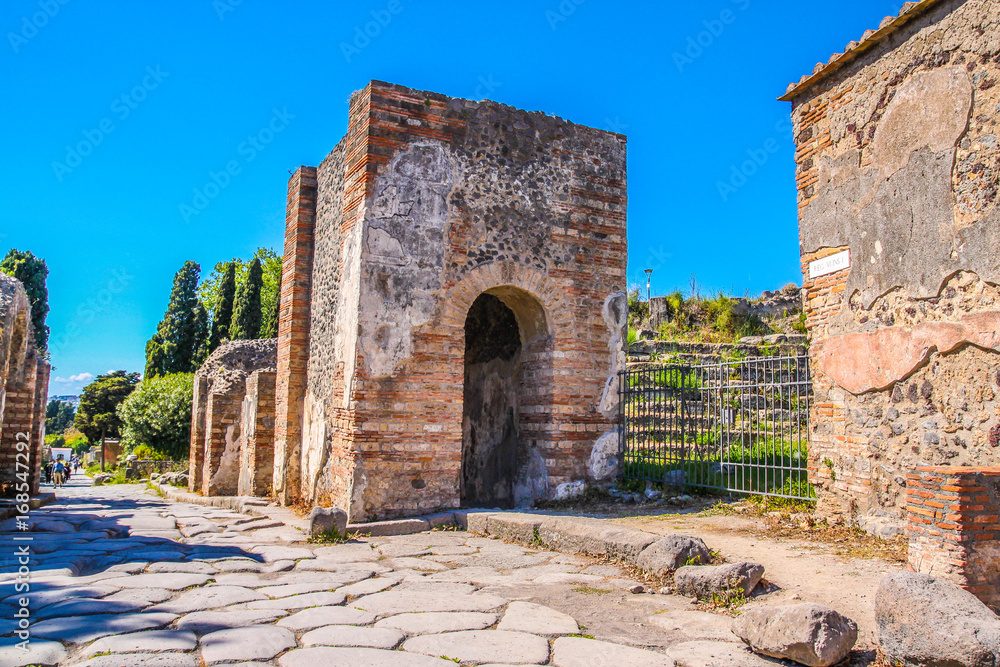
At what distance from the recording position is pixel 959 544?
3.78m

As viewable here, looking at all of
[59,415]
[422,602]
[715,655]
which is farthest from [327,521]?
[59,415]

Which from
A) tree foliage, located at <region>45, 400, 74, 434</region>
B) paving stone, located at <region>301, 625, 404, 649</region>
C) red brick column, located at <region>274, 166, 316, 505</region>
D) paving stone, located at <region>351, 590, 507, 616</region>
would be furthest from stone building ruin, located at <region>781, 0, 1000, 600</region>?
tree foliage, located at <region>45, 400, 74, 434</region>

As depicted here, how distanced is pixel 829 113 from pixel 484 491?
606cm

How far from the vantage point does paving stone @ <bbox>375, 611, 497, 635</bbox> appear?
11.6ft

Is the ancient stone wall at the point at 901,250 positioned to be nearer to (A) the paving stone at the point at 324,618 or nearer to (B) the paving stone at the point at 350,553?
(B) the paving stone at the point at 350,553

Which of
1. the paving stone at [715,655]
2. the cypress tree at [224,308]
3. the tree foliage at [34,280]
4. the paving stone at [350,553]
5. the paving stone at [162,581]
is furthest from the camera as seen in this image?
the cypress tree at [224,308]

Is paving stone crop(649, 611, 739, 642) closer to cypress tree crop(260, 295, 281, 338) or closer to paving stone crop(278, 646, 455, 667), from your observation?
paving stone crop(278, 646, 455, 667)

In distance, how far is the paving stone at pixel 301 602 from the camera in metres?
3.95

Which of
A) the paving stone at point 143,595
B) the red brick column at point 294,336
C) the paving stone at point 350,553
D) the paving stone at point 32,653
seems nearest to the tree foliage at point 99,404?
the red brick column at point 294,336

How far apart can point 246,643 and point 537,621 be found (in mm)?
1478

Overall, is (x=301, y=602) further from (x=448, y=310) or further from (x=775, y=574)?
(x=448, y=310)

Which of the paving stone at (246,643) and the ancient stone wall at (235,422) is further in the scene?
the ancient stone wall at (235,422)

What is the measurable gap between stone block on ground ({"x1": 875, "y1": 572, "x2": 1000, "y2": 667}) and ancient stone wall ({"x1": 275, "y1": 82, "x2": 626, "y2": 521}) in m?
5.02

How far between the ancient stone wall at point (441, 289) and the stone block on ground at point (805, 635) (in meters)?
4.68
